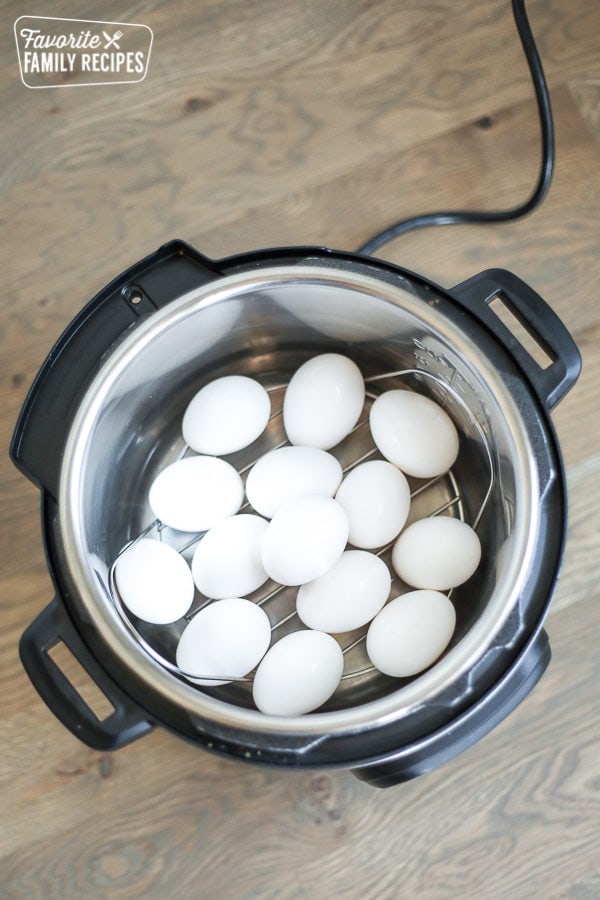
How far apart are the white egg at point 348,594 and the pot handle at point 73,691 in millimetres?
160

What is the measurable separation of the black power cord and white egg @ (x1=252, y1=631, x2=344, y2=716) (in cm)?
36

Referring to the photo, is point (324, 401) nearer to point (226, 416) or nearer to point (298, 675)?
point (226, 416)

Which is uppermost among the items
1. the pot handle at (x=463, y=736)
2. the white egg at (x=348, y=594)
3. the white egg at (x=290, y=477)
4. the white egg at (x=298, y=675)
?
the white egg at (x=290, y=477)

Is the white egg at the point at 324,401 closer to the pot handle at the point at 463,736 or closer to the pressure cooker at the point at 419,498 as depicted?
the pressure cooker at the point at 419,498

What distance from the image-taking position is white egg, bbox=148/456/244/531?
2.19 feet

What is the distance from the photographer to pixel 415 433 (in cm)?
67

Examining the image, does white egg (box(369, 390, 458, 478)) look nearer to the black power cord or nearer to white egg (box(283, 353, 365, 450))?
white egg (box(283, 353, 365, 450))

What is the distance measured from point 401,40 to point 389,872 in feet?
2.48

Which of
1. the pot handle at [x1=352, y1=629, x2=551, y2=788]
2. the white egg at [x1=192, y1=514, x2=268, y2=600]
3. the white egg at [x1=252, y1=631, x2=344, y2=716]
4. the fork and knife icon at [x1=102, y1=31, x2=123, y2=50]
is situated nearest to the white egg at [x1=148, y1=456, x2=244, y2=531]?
the white egg at [x1=192, y1=514, x2=268, y2=600]

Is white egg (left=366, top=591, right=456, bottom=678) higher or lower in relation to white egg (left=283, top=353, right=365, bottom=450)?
lower

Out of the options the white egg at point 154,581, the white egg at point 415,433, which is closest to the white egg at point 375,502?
the white egg at point 415,433

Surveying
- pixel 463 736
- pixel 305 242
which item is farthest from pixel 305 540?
pixel 305 242

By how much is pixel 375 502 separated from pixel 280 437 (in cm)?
11

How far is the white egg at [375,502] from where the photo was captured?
25.9 inches
